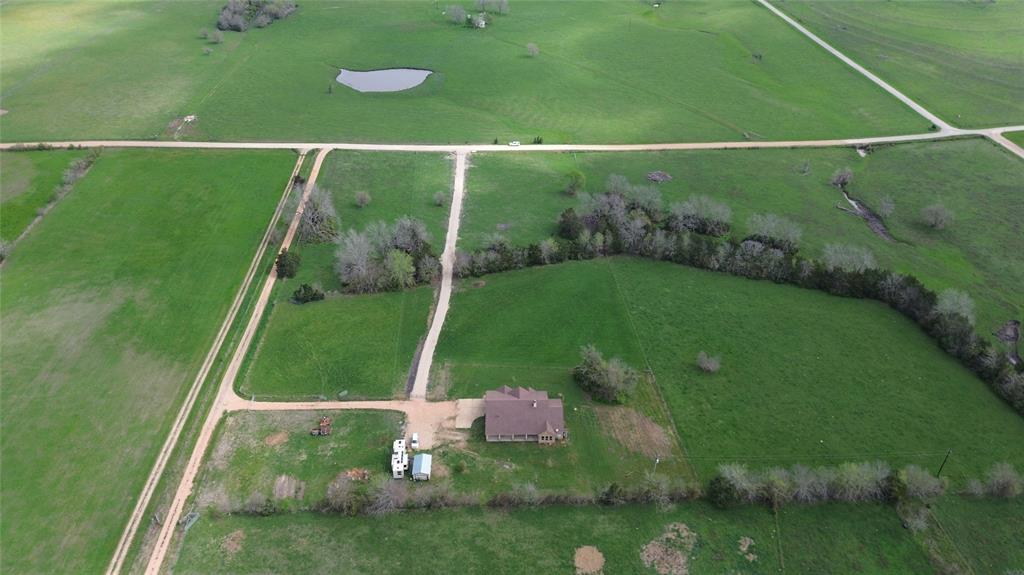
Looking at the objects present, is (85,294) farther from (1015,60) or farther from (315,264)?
(1015,60)

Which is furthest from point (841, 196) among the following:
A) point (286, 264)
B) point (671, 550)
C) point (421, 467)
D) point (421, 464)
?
point (286, 264)

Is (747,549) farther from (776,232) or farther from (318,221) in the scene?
(318,221)

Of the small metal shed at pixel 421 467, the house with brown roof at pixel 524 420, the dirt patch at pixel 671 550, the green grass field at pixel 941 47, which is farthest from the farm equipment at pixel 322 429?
the green grass field at pixel 941 47

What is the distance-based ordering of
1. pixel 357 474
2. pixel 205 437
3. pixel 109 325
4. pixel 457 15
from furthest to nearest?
pixel 457 15
pixel 109 325
pixel 205 437
pixel 357 474

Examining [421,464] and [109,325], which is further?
[109,325]

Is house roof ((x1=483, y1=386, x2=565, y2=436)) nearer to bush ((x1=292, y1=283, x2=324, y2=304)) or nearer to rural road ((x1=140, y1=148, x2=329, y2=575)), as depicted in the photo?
rural road ((x1=140, y1=148, x2=329, y2=575))
